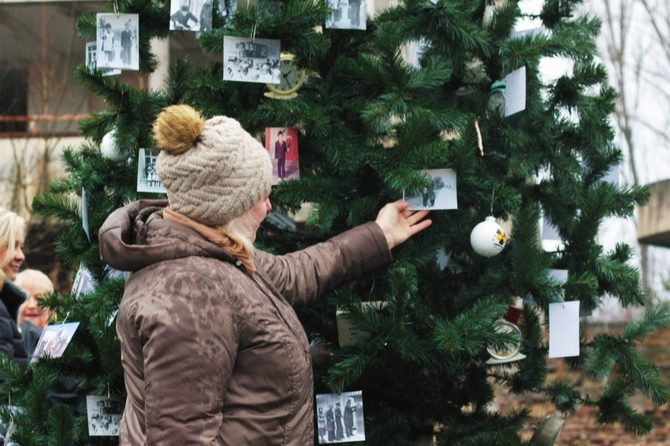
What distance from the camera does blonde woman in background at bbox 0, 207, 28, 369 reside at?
4230mm

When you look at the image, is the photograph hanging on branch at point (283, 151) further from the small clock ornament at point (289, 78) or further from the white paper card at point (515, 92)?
the white paper card at point (515, 92)

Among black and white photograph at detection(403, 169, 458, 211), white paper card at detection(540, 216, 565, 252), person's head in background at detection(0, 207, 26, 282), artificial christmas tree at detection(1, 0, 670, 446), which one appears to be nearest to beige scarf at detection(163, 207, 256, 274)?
artificial christmas tree at detection(1, 0, 670, 446)

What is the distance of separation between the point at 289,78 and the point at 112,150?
0.62 meters

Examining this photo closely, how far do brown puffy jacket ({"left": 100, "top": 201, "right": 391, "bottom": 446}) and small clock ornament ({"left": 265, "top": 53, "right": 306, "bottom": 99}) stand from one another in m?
0.71

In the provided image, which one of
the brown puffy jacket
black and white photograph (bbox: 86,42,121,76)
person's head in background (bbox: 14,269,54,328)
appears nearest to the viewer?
the brown puffy jacket

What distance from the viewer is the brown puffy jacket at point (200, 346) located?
2.09 metres

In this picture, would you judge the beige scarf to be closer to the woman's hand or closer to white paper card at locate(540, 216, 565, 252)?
the woman's hand

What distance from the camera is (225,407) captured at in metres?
2.21

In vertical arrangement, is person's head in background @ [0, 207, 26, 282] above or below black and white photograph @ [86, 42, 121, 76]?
below

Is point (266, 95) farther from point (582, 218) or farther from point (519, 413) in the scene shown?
point (519, 413)

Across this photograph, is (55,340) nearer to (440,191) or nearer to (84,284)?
(84,284)

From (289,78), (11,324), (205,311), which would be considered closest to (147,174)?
(289,78)

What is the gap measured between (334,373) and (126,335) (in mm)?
666

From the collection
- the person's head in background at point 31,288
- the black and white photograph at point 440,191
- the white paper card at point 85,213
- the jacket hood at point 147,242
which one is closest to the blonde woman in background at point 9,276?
the person's head in background at point 31,288
